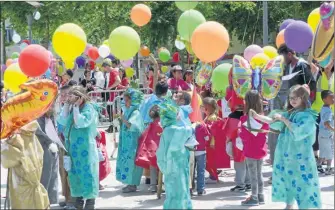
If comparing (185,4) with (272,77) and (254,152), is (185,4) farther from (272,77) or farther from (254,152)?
(254,152)

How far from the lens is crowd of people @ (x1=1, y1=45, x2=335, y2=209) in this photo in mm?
5930

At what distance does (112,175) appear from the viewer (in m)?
9.21

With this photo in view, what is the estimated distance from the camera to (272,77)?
7.30 m

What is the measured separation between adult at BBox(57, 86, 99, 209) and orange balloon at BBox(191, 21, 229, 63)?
1.60 meters

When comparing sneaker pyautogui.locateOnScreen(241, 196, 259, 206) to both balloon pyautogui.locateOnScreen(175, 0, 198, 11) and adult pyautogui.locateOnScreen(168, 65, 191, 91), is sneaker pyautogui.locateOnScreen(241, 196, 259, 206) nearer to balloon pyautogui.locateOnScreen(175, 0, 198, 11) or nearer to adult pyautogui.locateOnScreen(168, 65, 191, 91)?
adult pyautogui.locateOnScreen(168, 65, 191, 91)

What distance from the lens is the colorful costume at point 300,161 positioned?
19.4 feet

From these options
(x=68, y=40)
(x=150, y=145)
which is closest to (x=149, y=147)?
(x=150, y=145)

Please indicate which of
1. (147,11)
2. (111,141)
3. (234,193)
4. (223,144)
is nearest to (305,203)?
(234,193)

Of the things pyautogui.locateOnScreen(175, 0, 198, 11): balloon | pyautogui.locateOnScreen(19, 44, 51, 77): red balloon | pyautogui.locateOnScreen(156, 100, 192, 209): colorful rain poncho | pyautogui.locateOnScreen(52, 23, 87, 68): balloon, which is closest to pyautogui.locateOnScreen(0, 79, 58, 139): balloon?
pyautogui.locateOnScreen(156, 100, 192, 209): colorful rain poncho

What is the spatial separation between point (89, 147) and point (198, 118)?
5.57 feet

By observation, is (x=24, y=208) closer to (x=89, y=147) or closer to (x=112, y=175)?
(x=89, y=147)

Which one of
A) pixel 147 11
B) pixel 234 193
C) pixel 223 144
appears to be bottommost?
pixel 234 193

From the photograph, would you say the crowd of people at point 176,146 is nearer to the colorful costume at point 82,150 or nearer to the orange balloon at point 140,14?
the colorful costume at point 82,150

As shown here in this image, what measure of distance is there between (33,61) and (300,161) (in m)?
3.53
